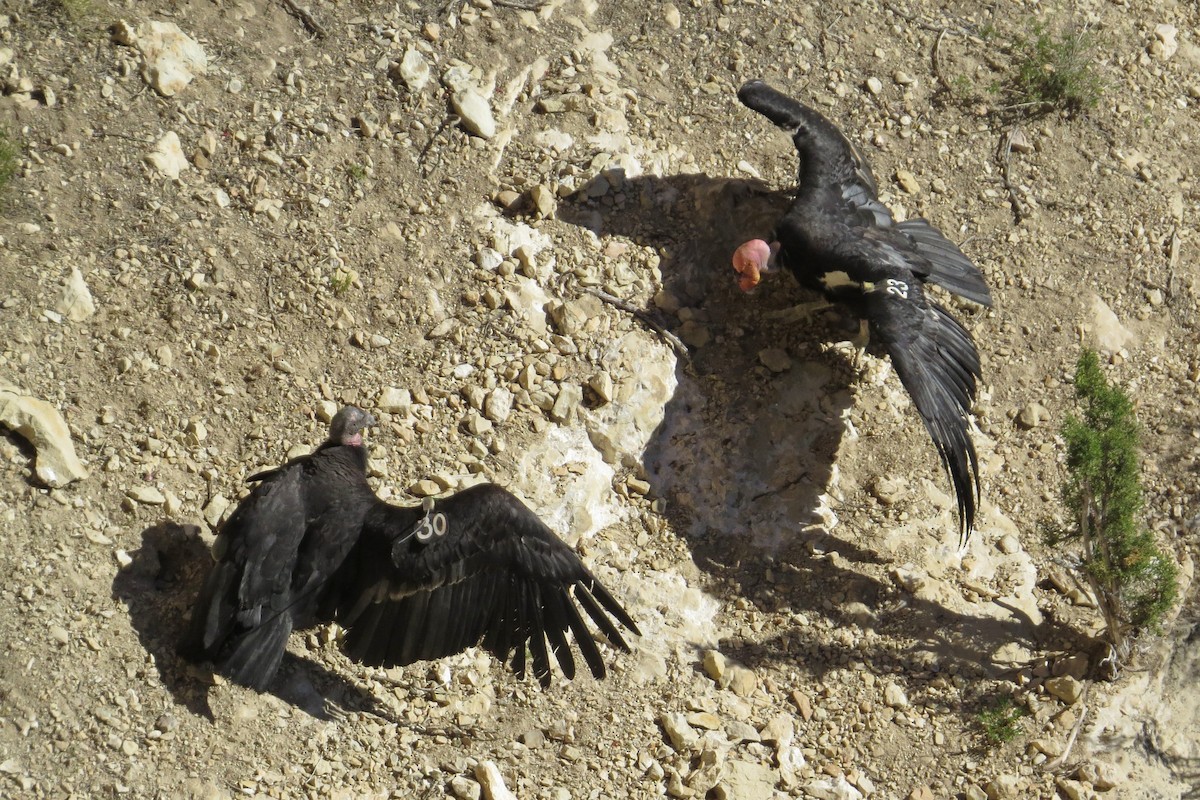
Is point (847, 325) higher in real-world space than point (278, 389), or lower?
higher

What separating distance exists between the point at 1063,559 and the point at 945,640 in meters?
0.88

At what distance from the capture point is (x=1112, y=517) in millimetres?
5715

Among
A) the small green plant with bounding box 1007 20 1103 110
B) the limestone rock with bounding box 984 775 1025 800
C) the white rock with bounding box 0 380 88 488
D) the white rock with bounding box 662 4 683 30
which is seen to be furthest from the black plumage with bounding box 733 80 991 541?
the white rock with bounding box 0 380 88 488

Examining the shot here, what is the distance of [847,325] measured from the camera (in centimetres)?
659

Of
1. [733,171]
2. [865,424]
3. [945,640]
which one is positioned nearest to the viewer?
[945,640]

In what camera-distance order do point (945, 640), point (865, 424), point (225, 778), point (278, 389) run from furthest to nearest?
1. point (865, 424)
2. point (945, 640)
3. point (278, 389)
4. point (225, 778)

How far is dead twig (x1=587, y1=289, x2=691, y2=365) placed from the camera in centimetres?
621

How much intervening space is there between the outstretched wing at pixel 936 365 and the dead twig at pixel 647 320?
993mm

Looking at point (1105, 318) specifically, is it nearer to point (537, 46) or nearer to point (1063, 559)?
point (1063, 559)

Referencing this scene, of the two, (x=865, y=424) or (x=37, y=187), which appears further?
(x=865, y=424)

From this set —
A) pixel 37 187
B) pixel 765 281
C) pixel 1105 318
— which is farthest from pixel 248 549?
pixel 1105 318

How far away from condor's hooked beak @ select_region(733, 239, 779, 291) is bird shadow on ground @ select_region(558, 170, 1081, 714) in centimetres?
27

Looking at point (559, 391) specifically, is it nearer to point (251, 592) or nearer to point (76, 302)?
point (251, 592)

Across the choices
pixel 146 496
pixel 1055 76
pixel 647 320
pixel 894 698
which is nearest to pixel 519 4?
pixel 647 320
